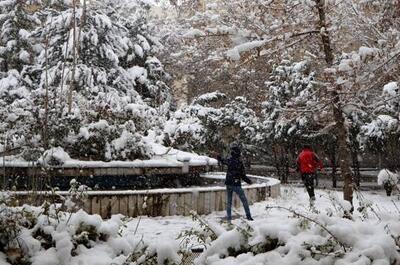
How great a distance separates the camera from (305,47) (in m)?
10.2

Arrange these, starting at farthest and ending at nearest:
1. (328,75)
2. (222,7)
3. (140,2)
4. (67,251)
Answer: (140,2) < (222,7) < (328,75) < (67,251)

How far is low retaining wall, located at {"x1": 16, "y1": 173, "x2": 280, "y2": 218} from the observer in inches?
Result: 334

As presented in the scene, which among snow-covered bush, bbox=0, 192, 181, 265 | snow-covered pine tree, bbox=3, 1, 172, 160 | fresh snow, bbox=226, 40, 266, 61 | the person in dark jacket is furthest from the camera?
snow-covered pine tree, bbox=3, 1, 172, 160

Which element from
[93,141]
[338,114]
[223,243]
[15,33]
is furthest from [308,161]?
[15,33]

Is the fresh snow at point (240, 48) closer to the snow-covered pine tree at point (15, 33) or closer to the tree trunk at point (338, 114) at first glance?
the tree trunk at point (338, 114)

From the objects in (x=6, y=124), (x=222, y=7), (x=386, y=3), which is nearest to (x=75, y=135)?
(x=6, y=124)

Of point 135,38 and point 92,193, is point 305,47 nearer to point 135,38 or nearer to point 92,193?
point 92,193

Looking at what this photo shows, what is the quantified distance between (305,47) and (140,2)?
17446mm

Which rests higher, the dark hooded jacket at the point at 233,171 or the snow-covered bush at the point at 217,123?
the snow-covered bush at the point at 217,123

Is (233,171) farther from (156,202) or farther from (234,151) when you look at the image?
(156,202)

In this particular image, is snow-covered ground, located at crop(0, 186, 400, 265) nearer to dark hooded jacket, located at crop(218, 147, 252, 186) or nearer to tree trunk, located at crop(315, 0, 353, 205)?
dark hooded jacket, located at crop(218, 147, 252, 186)

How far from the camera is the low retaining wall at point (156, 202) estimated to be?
8492mm

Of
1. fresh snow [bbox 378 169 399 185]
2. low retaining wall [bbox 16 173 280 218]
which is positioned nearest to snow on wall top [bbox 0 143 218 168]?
low retaining wall [bbox 16 173 280 218]

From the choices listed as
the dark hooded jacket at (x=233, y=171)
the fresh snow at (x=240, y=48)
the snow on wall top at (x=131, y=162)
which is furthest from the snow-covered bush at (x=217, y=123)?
the fresh snow at (x=240, y=48)
